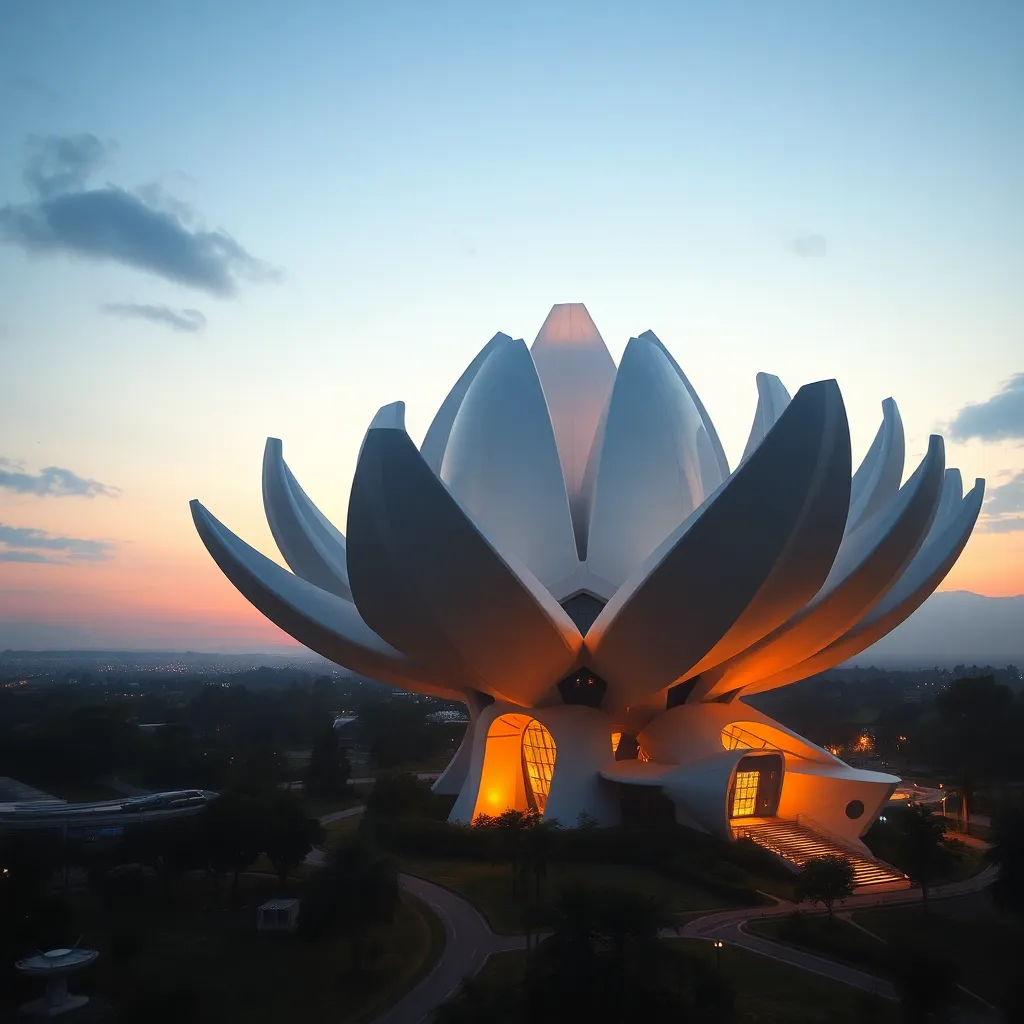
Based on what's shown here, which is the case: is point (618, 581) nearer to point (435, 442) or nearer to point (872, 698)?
point (435, 442)

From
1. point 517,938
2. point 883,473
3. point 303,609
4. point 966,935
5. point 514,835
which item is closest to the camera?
point 966,935

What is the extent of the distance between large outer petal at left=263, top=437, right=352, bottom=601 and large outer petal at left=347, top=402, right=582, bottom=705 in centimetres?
459

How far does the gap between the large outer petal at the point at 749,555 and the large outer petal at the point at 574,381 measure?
23.7 ft

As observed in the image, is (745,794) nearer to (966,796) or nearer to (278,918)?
(966,796)

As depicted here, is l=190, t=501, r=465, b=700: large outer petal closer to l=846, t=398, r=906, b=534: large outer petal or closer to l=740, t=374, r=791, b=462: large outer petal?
l=740, t=374, r=791, b=462: large outer petal

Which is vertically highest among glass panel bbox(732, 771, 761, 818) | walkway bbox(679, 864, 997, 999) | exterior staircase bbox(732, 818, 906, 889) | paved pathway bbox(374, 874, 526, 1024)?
glass panel bbox(732, 771, 761, 818)

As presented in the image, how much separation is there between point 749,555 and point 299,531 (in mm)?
12716

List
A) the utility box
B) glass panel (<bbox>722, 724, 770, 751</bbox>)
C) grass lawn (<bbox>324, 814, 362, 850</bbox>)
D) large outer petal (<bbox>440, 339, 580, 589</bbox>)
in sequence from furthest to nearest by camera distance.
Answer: glass panel (<bbox>722, 724, 770, 751</bbox>)
grass lawn (<bbox>324, 814, 362, 850</bbox>)
large outer petal (<bbox>440, 339, 580, 589</bbox>)
the utility box

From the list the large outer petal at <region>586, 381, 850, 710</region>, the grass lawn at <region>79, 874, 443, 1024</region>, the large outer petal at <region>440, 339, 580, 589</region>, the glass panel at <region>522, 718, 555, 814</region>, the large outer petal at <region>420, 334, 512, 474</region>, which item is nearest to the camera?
the grass lawn at <region>79, 874, 443, 1024</region>

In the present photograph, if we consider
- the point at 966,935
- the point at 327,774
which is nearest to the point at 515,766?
the point at 327,774

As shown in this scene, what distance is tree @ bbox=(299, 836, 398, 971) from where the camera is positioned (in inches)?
555

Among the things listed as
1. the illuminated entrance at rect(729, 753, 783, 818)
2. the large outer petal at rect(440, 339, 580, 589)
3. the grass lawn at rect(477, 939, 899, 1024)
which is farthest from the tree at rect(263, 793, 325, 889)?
the illuminated entrance at rect(729, 753, 783, 818)

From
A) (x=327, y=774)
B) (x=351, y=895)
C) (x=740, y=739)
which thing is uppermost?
(x=740, y=739)

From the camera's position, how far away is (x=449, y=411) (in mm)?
25078
